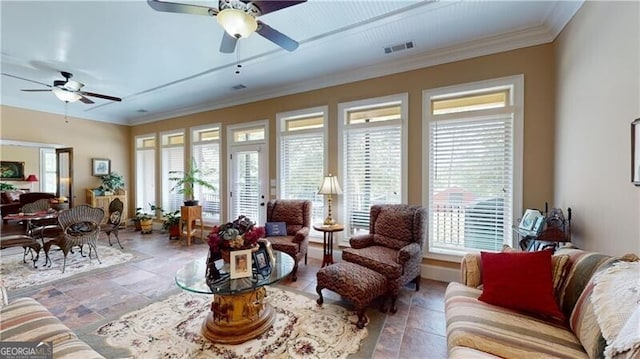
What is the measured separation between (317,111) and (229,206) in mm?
2738

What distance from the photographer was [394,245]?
3141 mm

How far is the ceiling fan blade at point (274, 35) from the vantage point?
6.96 feet

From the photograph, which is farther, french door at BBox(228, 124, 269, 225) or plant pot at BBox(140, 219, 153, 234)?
plant pot at BBox(140, 219, 153, 234)

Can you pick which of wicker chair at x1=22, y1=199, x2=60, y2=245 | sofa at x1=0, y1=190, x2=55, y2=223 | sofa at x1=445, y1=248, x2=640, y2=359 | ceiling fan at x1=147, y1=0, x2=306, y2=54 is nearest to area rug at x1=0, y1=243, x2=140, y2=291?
wicker chair at x1=22, y1=199, x2=60, y2=245

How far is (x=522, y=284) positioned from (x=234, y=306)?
6.99 ft

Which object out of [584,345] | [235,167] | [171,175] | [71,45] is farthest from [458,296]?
[171,175]

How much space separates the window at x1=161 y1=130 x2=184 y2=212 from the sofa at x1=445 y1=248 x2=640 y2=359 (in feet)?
20.5

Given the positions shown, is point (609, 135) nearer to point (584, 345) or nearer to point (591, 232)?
point (591, 232)

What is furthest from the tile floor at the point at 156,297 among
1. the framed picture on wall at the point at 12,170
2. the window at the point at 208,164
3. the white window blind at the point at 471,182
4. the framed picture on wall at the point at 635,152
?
the framed picture on wall at the point at 12,170

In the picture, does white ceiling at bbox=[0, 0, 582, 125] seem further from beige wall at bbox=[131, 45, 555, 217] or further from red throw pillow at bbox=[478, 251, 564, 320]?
red throw pillow at bbox=[478, 251, 564, 320]

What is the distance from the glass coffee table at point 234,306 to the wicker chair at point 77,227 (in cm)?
270

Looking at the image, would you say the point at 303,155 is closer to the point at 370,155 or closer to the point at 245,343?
the point at 370,155

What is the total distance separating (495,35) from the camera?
9.70 feet

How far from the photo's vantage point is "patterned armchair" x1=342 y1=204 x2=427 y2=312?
263 cm
